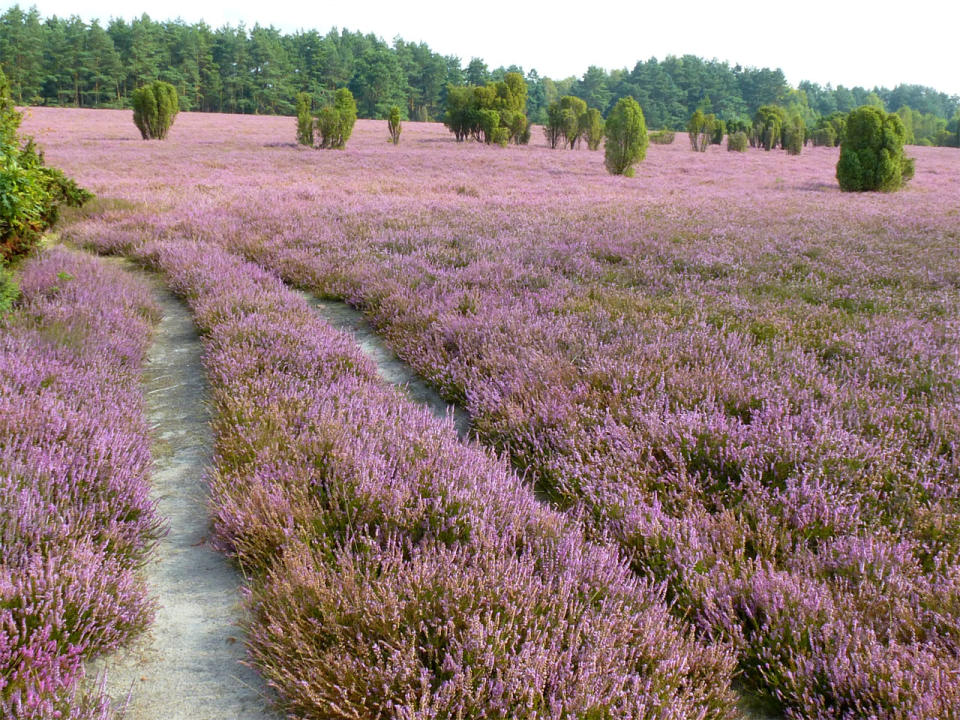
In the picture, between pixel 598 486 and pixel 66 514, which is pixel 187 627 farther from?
pixel 598 486

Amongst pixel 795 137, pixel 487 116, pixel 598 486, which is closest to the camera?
pixel 598 486

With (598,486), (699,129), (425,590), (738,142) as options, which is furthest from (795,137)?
(425,590)

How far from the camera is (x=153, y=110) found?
110ft

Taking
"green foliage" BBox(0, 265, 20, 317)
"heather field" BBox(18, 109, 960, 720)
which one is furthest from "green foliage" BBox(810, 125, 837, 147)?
"green foliage" BBox(0, 265, 20, 317)

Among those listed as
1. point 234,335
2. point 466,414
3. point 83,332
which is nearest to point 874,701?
point 466,414

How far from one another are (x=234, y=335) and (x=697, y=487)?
12.7ft

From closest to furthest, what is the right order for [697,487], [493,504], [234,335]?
[493,504] < [697,487] < [234,335]

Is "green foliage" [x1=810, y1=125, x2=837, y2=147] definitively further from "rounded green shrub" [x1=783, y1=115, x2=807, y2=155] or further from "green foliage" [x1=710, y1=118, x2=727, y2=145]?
"rounded green shrub" [x1=783, y1=115, x2=807, y2=155]

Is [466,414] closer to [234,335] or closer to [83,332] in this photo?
[234,335]

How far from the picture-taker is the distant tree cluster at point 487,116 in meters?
43.0

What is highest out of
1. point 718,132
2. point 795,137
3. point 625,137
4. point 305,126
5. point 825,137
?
point 718,132

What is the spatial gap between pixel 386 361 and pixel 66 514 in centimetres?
313

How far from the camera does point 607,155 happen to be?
26281 millimetres

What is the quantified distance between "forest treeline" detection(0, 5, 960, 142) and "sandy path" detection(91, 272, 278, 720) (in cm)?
6934
